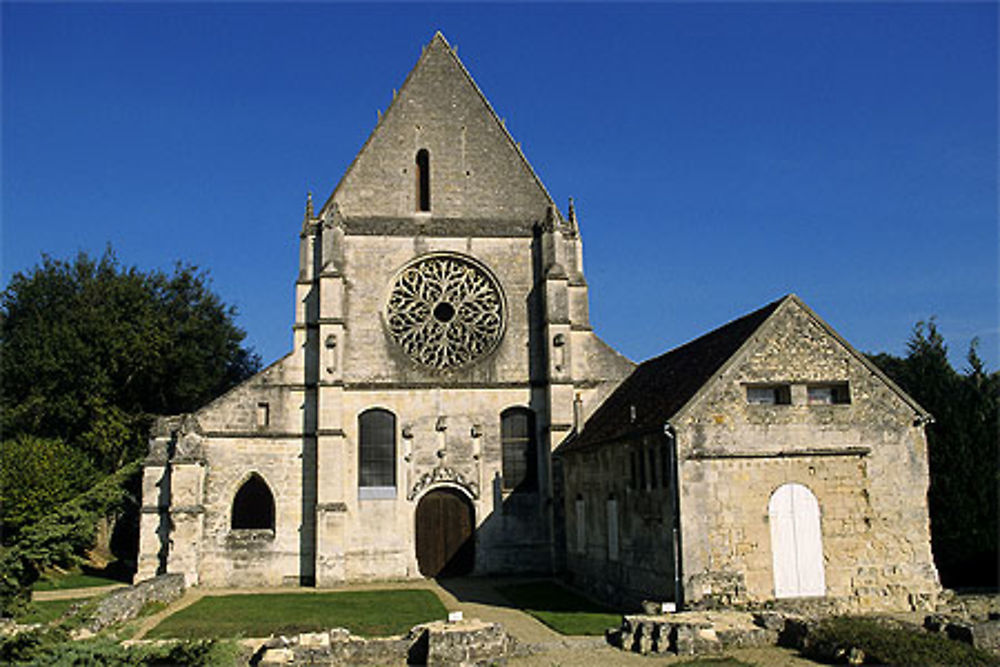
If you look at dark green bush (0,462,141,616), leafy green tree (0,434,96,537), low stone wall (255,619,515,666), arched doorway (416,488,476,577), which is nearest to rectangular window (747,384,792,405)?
low stone wall (255,619,515,666)

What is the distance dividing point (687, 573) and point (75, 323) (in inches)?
969

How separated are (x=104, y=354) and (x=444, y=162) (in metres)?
14.1

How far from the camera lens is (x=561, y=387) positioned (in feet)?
84.0

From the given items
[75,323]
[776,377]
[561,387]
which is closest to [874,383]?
[776,377]

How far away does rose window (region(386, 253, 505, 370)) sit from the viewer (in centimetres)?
2650

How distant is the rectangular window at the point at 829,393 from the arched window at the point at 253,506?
51.7ft

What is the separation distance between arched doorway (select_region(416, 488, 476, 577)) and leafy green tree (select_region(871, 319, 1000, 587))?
12721 millimetres

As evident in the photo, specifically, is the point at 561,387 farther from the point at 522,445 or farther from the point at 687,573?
the point at 687,573

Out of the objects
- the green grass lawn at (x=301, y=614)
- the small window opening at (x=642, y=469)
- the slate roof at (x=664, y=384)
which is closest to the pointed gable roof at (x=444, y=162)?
the slate roof at (x=664, y=384)

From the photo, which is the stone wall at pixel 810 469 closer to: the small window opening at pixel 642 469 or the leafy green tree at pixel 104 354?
the small window opening at pixel 642 469

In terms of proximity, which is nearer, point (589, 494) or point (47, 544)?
point (47, 544)

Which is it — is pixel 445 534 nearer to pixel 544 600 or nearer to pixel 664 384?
pixel 544 600

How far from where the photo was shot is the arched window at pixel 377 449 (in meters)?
25.3

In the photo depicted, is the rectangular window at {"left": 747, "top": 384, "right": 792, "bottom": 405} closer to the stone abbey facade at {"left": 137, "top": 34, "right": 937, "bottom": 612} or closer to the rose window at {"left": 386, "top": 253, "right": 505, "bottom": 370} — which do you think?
the stone abbey facade at {"left": 137, "top": 34, "right": 937, "bottom": 612}
